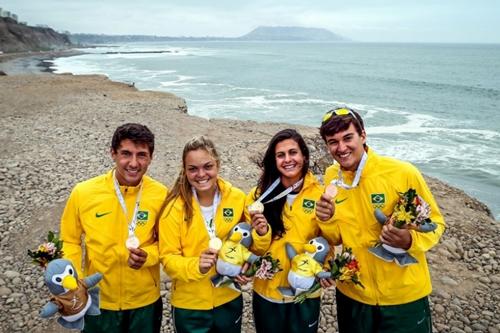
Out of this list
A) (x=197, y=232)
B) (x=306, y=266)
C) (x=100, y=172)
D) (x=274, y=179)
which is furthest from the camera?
(x=100, y=172)

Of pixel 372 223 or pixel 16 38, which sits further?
pixel 16 38

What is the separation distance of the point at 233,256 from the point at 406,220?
1.34 m

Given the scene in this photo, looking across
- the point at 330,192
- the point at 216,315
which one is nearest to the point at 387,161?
the point at 330,192

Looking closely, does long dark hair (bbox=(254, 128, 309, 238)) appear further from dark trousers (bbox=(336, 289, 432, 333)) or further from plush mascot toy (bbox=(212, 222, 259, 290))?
dark trousers (bbox=(336, 289, 432, 333))

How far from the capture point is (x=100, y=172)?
10961mm

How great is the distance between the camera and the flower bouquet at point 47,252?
313cm

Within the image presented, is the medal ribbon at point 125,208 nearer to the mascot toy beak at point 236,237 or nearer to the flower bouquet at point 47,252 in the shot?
the flower bouquet at point 47,252

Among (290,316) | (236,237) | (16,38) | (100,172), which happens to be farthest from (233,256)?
(16,38)

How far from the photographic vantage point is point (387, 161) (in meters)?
3.41

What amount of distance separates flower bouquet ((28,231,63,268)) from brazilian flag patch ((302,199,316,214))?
2.00 m

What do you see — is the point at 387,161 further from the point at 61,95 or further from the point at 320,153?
the point at 61,95

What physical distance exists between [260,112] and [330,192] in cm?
2825

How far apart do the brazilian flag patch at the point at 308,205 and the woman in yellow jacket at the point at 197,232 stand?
49cm

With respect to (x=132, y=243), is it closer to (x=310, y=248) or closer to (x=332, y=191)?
(x=310, y=248)
